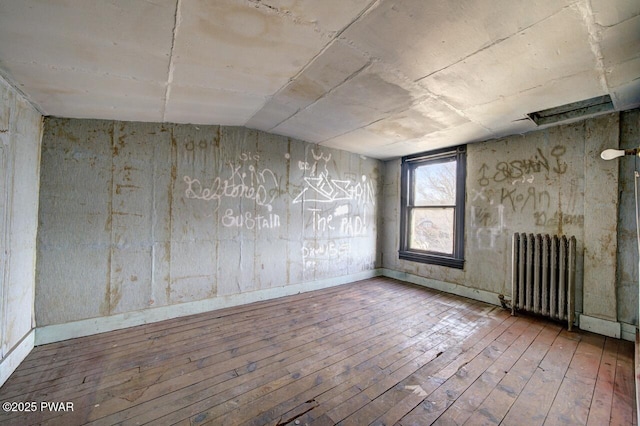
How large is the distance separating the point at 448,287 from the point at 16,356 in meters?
4.84

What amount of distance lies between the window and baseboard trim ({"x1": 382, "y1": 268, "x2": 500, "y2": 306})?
0.31 m

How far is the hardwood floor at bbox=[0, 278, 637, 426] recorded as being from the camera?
1.54m

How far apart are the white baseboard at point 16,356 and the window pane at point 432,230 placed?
4895mm

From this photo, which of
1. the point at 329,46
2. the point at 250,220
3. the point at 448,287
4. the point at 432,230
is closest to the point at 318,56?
the point at 329,46

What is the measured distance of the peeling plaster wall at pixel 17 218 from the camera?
5.97 feet

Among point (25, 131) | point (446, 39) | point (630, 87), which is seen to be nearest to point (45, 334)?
point (25, 131)

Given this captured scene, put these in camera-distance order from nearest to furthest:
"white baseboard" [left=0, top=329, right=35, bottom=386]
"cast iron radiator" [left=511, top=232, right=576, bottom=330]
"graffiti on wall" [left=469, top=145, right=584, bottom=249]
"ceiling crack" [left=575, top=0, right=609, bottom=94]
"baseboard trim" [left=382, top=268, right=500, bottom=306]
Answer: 1. "ceiling crack" [left=575, top=0, right=609, bottom=94]
2. "white baseboard" [left=0, top=329, right=35, bottom=386]
3. "cast iron radiator" [left=511, top=232, right=576, bottom=330]
4. "graffiti on wall" [left=469, top=145, right=584, bottom=249]
5. "baseboard trim" [left=382, top=268, right=500, bottom=306]

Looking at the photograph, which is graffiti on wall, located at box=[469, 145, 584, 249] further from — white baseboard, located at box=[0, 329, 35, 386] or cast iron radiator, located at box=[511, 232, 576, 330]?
white baseboard, located at box=[0, 329, 35, 386]

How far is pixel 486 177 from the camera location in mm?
3615

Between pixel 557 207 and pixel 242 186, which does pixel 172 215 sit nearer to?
pixel 242 186

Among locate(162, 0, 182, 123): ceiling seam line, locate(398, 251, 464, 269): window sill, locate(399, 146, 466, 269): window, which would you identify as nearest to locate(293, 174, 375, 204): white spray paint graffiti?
locate(399, 146, 466, 269): window

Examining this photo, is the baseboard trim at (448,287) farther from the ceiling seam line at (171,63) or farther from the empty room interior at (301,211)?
the ceiling seam line at (171,63)

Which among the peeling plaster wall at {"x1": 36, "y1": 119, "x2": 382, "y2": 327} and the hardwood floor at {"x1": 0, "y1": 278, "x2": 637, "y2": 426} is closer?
the hardwood floor at {"x1": 0, "y1": 278, "x2": 637, "y2": 426}

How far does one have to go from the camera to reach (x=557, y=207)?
2996 mm
